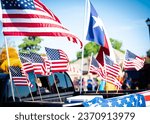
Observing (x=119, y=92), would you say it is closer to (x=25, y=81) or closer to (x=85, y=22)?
(x=85, y=22)

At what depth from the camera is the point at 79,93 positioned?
6.29 meters

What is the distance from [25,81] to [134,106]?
4.23ft

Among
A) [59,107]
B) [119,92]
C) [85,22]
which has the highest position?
[85,22]

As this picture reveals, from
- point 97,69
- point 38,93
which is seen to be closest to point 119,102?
point 38,93

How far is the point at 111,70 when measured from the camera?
608 centimetres

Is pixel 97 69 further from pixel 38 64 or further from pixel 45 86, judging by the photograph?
pixel 38 64

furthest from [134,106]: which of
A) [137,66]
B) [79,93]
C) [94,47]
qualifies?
[94,47]

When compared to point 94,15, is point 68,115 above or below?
below

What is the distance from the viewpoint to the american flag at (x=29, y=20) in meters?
5.78

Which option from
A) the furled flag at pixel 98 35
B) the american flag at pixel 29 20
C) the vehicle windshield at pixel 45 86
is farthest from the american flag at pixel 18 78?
the furled flag at pixel 98 35

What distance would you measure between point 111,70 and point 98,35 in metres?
0.63

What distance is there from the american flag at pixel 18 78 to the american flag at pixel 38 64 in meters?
0.25

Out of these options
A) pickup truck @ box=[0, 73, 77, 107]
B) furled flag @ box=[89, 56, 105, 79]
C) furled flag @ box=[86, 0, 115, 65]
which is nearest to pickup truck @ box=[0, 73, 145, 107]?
pickup truck @ box=[0, 73, 77, 107]

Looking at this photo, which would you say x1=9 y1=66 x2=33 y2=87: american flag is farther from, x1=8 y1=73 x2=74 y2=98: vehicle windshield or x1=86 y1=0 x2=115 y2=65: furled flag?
x1=86 y1=0 x2=115 y2=65: furled flag
